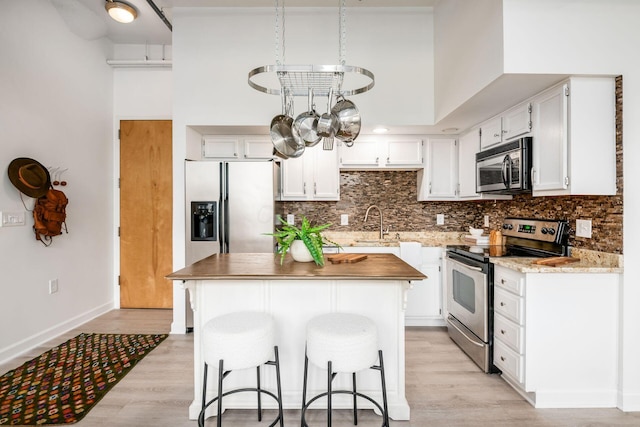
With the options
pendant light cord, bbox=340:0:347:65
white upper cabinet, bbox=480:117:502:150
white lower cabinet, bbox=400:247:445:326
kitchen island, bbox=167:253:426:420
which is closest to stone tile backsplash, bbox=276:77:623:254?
white lower cabinet, bbox=400:247:445:326

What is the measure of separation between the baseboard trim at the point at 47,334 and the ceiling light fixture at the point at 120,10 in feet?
10.4

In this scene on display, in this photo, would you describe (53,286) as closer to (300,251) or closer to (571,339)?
(300,251)

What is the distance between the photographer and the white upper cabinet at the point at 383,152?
4020 mm

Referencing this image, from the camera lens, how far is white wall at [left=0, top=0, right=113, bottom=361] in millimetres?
2963

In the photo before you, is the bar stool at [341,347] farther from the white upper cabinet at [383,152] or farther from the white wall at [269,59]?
the white upper cabinet at [383,152]

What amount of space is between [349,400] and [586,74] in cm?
260

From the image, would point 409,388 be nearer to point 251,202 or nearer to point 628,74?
point 251,202

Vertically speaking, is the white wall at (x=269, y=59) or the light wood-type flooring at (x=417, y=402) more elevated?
the white wall at (x=269, y=59)

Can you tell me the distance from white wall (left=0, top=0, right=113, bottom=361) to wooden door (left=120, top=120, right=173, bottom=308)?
19 cm

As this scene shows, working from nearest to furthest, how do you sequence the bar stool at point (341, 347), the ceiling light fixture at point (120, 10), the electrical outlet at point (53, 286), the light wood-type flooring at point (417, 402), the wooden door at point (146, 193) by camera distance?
the bar stool at point (341, 347), the light wood-type flooring at point (417, 402), the ceiling light fixture at point (120, 10), the electrical outlet at point (53, 286), the wooden door at point (146, 193)

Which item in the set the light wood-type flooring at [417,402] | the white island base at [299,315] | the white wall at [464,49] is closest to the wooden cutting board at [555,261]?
the light wood-type flooring at [417,402]

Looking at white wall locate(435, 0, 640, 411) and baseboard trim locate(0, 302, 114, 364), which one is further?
baseboard trim locate(0, 302, 114, 364)

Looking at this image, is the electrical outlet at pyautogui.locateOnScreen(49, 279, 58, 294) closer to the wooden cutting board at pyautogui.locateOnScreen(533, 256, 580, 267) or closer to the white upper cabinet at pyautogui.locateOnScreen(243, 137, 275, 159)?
the white upper cabinet at pyautogui.locateOnScreen(243, 137, 275, 159)

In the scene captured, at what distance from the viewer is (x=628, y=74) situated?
86.9 inches
